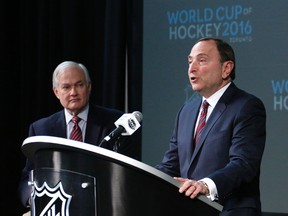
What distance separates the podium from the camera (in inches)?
87.1

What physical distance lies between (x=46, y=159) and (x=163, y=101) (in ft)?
10.7

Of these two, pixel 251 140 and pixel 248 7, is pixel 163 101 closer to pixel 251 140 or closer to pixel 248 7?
pixel 248 7

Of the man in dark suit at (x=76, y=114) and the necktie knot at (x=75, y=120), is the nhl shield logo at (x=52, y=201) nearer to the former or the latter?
the man in dark suit at (x=76, y=114)

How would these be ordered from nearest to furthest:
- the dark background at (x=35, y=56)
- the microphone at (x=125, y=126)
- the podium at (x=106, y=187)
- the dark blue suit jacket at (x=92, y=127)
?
the podium at (x=106, y=187) < the microphone at (x=125, y=126) < the dark blue suit jacket at (x=92, y=127) < the dark background at (x=35, y=56)

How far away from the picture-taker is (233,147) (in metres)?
2.73

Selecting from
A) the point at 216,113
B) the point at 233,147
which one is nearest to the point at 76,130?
the point at 216,113

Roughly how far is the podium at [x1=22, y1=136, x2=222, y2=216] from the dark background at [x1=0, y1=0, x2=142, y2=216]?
3607 mm

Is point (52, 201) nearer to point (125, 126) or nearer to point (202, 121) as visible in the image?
point (125, 126)

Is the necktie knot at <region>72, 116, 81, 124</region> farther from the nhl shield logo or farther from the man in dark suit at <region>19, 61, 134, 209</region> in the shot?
the nhl shield logo

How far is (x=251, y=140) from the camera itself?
8.97 ft

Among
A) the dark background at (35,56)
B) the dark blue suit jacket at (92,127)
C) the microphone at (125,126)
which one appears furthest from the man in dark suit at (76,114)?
the dark background at (35,56)

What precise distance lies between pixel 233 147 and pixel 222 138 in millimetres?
89

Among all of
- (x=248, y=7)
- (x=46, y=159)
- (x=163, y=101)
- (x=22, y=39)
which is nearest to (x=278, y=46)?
(x=248, y=7)

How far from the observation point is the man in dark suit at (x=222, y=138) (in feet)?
8.71
